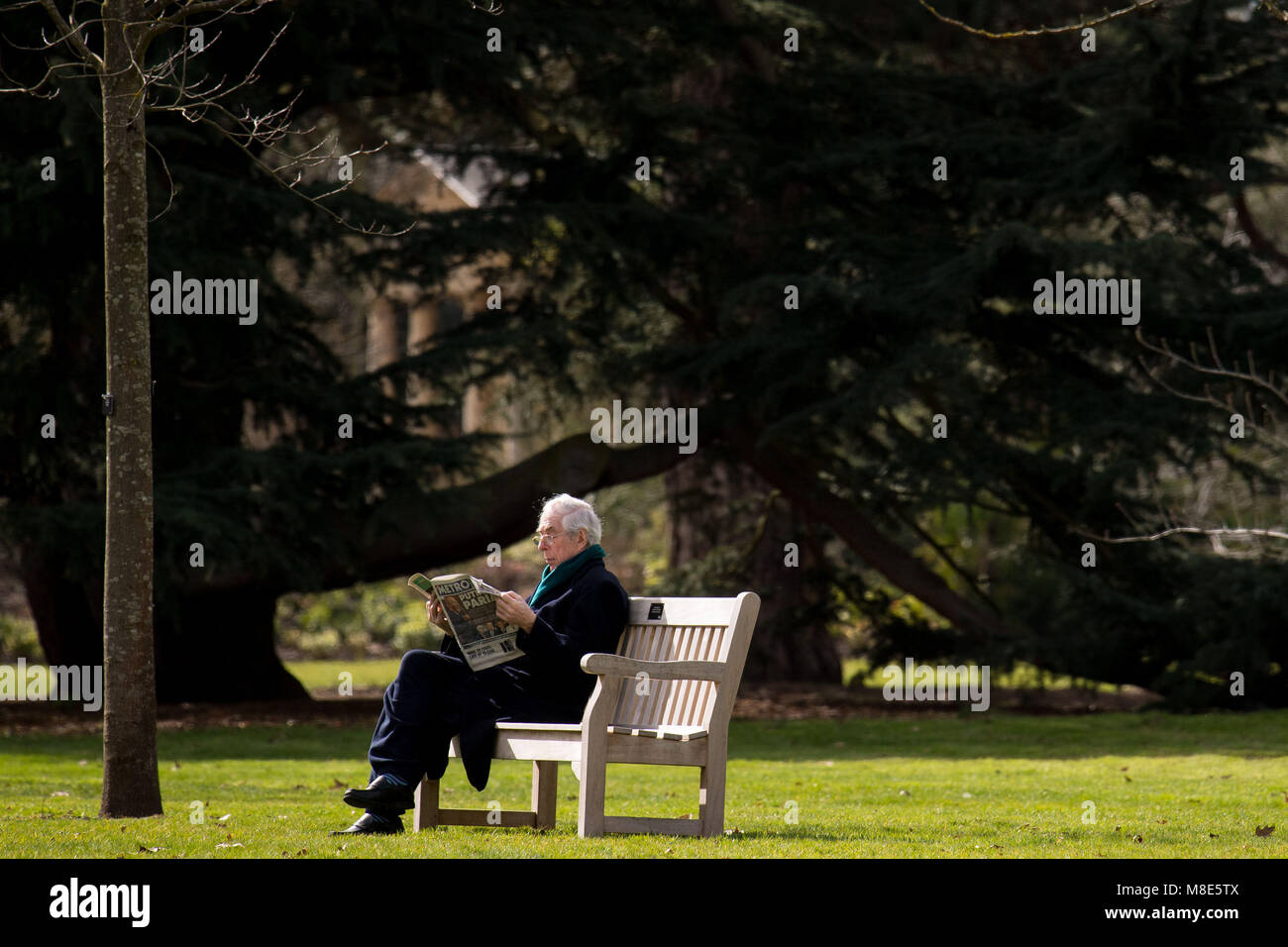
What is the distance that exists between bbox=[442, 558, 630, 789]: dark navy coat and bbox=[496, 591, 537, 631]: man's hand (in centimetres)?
18

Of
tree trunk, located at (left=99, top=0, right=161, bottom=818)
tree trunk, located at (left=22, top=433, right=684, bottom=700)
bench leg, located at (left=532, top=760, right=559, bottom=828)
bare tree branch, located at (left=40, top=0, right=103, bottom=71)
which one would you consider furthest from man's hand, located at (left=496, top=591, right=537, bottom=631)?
tree trunk, located at (left=22, top=433, right=684, bottom=700)

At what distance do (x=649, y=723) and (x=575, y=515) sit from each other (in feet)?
3.08

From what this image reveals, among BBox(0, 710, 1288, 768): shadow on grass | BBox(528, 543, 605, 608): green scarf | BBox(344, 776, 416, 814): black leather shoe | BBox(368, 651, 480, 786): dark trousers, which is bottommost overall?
BBox(0, 710, 1288, 768): shadow on grass

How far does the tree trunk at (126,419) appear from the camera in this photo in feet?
24.2

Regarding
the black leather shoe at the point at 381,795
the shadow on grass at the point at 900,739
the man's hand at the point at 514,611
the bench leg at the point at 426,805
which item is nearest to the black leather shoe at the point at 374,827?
the black leather shoe at the point at 381,795

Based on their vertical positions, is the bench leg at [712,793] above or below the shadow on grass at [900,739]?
above

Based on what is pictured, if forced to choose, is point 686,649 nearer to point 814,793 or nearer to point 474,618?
point 474,618

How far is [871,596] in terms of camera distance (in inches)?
766

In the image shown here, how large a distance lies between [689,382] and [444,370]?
2.71m

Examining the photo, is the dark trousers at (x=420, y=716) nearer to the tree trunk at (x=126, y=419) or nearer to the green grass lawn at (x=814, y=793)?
the green grass lawn at (x=814, y=793)

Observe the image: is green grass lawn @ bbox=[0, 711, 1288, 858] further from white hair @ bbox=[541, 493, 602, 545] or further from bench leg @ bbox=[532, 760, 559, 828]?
white hair @ bbox=[541, 493, 602, 545]

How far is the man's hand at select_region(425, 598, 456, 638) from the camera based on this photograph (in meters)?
6.54

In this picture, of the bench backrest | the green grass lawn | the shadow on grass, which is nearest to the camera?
the green grass lawn

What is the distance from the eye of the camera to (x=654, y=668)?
6.51 metres
